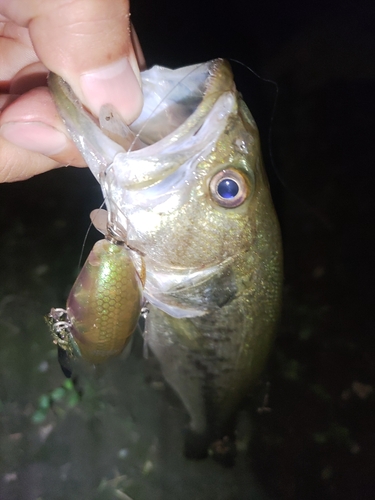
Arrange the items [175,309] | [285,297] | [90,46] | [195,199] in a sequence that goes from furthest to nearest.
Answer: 1. [285,297]
2. [175,309]
3. [195,199]
4. [90,46]

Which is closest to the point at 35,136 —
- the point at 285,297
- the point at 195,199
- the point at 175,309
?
the point at 195,199

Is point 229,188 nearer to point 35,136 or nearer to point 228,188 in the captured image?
point 228,188

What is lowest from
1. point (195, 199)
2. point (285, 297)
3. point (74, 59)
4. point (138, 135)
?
point (285, 297)

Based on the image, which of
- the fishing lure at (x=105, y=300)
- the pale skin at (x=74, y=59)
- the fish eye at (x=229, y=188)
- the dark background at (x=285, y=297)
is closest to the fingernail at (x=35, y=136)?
the pale skin at (x=74, y=59)

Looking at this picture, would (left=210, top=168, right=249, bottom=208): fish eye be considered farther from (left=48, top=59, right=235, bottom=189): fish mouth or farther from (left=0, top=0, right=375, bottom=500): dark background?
(left=0, top=0, right=375, bottom=500): dark background

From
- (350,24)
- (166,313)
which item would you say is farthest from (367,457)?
(350,24)

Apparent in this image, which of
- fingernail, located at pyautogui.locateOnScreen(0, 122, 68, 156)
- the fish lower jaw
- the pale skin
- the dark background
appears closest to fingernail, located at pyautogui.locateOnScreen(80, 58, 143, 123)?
the pale skin

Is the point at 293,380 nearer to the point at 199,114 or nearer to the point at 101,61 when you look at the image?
the point at 199,114
